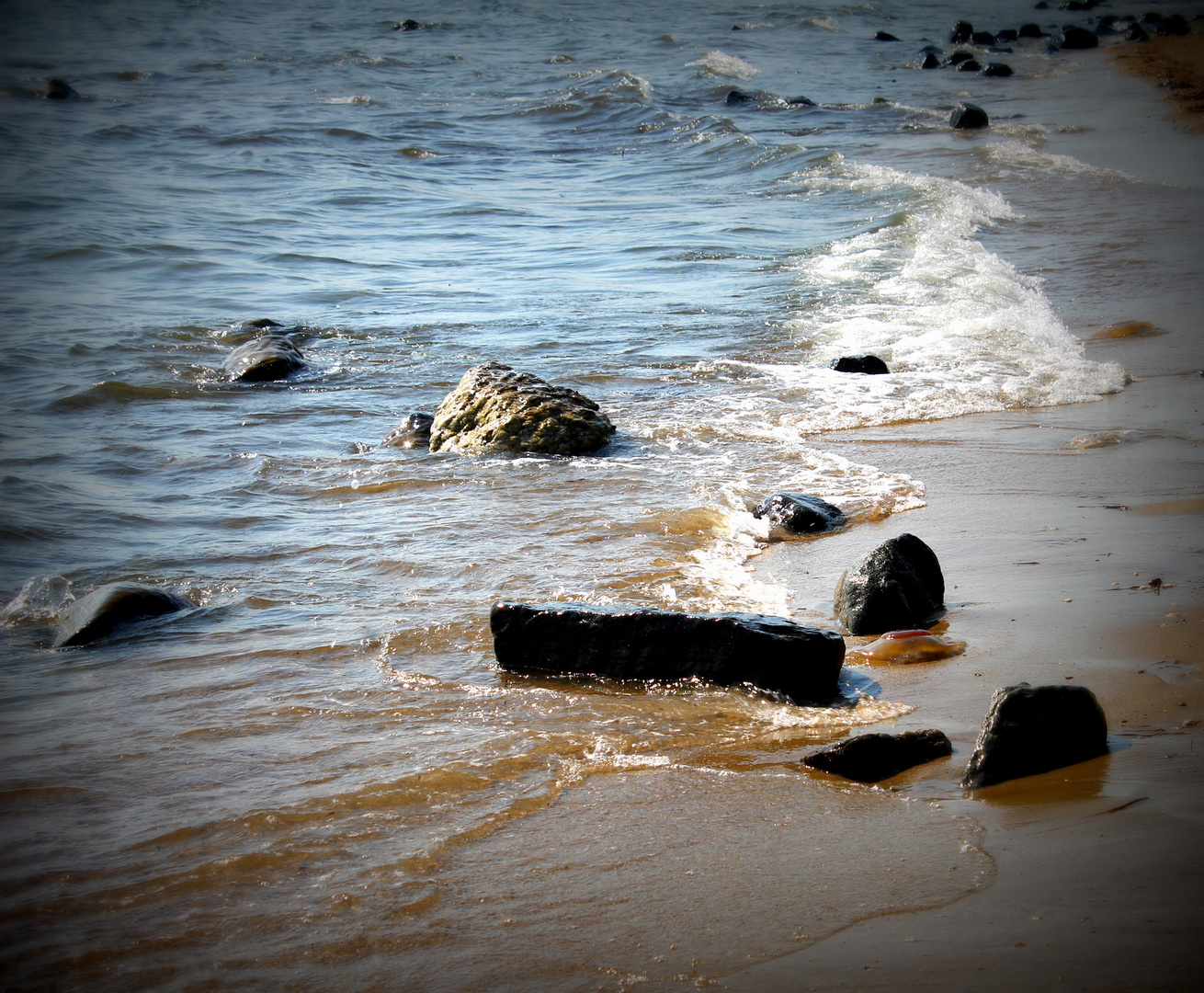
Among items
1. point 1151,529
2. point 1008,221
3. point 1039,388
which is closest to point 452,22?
point 1008,221

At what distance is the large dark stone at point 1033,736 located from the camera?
2469 millimetres

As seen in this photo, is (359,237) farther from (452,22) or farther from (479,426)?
(452,22)

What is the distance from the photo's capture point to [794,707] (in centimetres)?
304

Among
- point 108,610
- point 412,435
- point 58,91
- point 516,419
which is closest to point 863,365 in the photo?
point 516,419

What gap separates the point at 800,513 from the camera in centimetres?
454

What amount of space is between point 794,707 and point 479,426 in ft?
11.2

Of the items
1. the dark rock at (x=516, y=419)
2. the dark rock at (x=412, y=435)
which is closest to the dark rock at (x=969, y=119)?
the dark rock at (x=516, y=419)

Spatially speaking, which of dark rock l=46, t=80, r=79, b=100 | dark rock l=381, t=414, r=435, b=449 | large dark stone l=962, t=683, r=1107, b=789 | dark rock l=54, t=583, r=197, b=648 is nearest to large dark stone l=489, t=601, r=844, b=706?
large dark stone l=962, t=683, r=1107, b=789

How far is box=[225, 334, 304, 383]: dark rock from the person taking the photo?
762 cm

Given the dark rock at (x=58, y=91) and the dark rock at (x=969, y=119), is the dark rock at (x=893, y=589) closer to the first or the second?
the dark rock at (x=969, y=119)

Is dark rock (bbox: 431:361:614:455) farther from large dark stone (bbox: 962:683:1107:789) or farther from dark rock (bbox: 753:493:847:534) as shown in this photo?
large dark stone (bbox: 962:683:1107:789)

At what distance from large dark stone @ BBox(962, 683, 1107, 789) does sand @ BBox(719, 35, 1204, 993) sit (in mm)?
38

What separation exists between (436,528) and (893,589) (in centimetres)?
227

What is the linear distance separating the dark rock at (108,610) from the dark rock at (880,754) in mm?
2705
